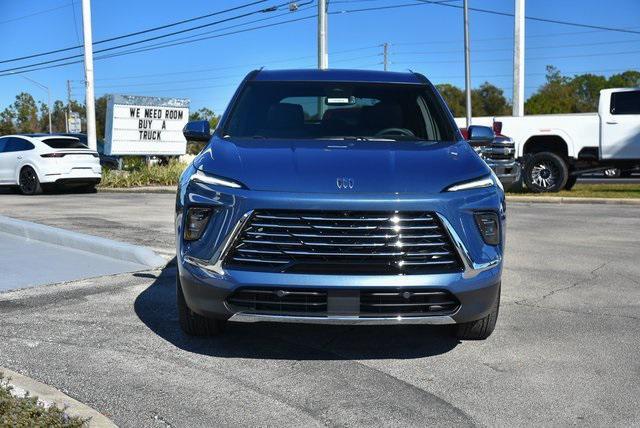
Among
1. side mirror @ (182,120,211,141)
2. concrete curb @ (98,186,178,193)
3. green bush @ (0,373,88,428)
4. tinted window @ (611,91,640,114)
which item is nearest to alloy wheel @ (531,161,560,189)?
tinted window @ (611,91,640,114)

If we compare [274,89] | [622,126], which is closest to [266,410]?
[274,89]

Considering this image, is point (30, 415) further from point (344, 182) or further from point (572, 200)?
point (572, 200)

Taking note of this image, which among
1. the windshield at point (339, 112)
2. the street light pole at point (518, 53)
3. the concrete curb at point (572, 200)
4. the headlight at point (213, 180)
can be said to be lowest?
the concrete curb at point (572, 200)

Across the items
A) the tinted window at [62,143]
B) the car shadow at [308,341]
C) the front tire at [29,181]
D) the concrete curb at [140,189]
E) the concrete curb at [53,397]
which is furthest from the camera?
the concrete curb at [140,189]

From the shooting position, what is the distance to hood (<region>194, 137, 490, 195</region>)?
13.1 feet

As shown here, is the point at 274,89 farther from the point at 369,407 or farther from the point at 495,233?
the point at 369,407

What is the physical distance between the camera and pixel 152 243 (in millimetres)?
8820

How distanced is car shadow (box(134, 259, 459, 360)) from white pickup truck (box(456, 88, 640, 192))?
40.5ft

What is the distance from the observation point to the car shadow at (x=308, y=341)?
14.7 ft

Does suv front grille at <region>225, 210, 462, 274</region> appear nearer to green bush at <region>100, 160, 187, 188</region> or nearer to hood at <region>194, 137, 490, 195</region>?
hood at <region>194, 137, 490, 195</region>

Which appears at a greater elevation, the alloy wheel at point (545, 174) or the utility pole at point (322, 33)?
the utility pole at point (322, 33)

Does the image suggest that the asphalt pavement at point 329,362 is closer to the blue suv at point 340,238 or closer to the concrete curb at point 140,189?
the blue suv at point 340,238

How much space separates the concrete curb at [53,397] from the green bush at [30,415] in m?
0.09

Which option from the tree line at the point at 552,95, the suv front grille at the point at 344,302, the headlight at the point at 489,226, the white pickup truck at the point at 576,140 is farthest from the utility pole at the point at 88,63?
the tree line at the point at 552,95
